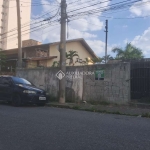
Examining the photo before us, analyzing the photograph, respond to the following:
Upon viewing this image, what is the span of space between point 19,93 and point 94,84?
4.00 metres

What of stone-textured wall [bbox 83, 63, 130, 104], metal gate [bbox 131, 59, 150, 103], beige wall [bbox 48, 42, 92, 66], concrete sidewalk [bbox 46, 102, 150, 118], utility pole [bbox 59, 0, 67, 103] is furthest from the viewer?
beige wall [bbox 48, 42, 92, 66]

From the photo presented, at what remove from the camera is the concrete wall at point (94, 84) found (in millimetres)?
11094

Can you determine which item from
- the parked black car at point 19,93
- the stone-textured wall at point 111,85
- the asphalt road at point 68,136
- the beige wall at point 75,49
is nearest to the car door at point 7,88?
the parked black car at point 19,93

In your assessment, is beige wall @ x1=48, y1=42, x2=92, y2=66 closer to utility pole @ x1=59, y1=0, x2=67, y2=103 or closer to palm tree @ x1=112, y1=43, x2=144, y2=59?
palm tree @ x1=112, y1=43, x2=144, y2=59

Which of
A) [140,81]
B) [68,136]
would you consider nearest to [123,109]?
[140,81]

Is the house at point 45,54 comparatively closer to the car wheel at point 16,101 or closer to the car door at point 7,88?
the car door at point 7,88

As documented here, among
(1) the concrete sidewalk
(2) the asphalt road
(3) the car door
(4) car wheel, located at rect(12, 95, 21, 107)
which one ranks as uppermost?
(3) the car door

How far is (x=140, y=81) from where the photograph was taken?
10812mm

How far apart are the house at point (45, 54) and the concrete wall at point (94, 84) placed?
6.16 m

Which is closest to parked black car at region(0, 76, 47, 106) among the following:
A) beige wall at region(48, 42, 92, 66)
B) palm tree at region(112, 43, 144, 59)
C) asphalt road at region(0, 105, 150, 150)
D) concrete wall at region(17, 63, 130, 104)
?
concrete wall at region(17, 63, 130, 104)

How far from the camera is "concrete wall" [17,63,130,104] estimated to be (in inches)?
437

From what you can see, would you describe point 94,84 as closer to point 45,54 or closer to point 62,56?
point 62,56

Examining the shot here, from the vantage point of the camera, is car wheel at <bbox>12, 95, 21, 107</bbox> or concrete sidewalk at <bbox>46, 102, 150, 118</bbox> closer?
concrete sidewalk at <bbox>46, 102, 150, 118</bbox>

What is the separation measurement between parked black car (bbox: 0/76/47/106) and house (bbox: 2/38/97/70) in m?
8.80
